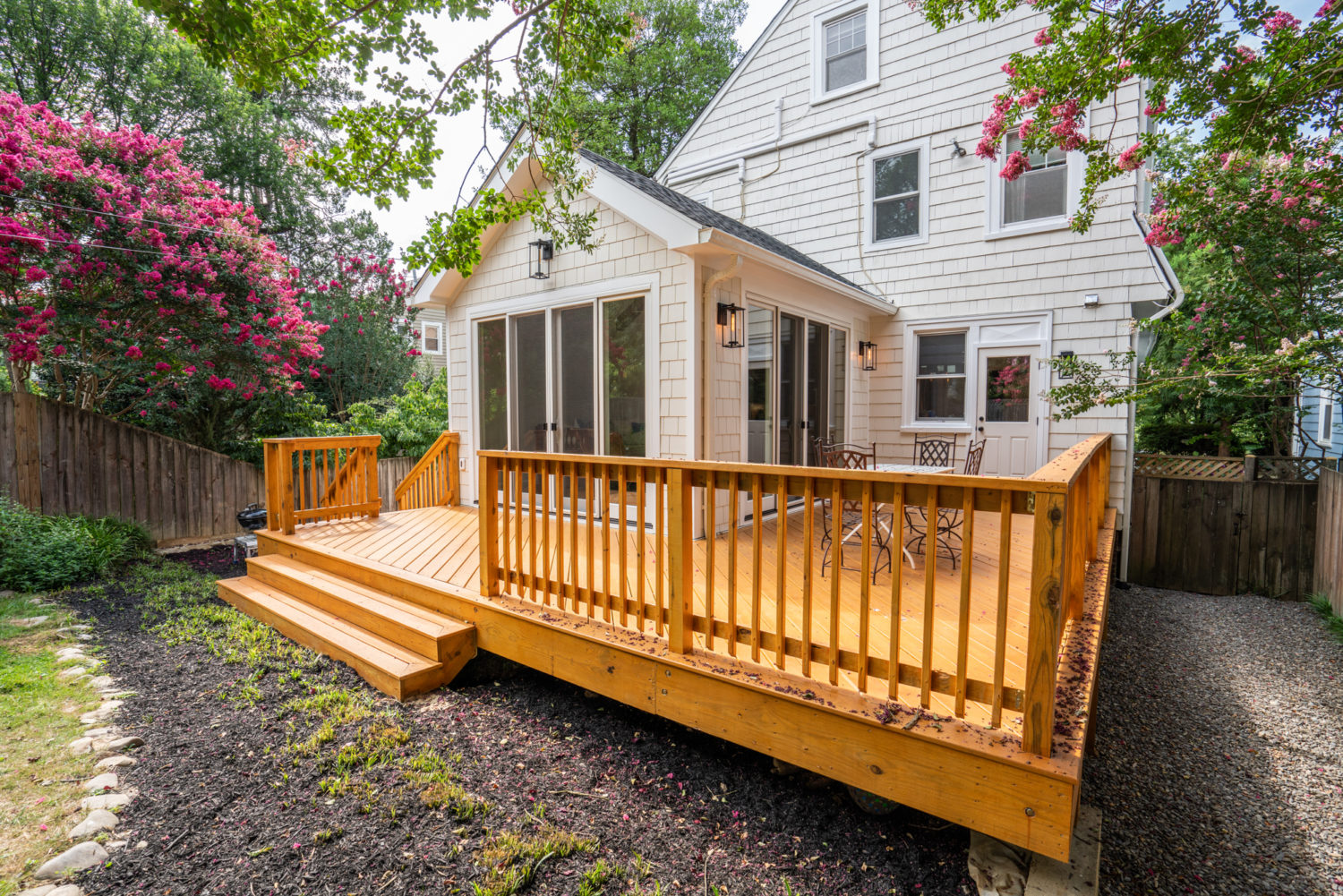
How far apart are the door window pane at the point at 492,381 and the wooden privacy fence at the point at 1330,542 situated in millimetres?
8016

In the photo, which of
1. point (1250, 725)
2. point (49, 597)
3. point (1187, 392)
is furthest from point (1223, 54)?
point (49, 597)

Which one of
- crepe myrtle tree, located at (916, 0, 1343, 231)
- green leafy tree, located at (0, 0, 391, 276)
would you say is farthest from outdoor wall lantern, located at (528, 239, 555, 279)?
green leafy tree, located at (0, 0, 391, 276)

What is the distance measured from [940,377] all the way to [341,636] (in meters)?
7.03

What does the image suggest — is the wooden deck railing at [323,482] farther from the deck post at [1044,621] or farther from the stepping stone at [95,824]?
the deck post at [1044,621]

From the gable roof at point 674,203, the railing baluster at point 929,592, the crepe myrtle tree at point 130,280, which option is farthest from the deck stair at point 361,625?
the crepe myrtle tree at point 130,280

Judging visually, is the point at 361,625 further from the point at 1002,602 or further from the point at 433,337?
the point at 433,337

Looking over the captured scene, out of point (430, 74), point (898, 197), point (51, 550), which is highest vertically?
point (898, 197)

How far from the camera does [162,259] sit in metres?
7.05

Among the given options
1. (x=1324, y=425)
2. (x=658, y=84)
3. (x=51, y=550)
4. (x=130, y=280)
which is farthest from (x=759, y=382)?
(x=658, y=84)

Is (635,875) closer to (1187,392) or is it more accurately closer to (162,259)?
(1187,392)

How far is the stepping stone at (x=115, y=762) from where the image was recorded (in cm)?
267

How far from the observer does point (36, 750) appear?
2785mm

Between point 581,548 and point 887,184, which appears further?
point 887,184

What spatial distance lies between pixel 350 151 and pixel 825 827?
5317mm
